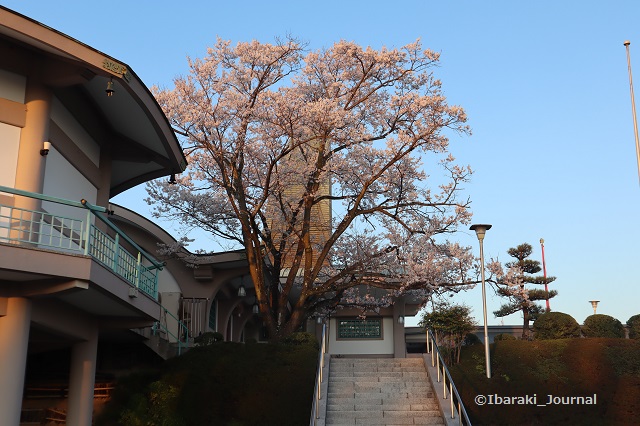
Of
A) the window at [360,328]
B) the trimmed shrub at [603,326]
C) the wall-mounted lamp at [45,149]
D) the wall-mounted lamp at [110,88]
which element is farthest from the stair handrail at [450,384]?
the wall-mounted lamp at [45,149]

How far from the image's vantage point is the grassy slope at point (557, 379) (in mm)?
18234

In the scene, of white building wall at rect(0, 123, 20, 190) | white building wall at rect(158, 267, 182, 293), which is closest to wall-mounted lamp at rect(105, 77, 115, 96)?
white building wall at rect(0, 123, 20, 190)

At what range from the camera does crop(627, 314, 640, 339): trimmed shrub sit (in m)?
22.3

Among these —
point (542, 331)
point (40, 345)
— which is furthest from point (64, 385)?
point (542, 331)

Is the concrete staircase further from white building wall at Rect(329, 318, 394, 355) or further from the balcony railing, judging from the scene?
white building wall at Rect(329, 318, 394, 355)

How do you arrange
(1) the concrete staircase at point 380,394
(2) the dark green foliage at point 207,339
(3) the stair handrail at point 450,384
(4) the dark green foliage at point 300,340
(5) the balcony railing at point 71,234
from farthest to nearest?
(2) the dark green foliage at point 207,339, (4) the dark green foliage at point 300,340, (1) the concrete staircase at point 380,394, (3) the stair handrail at point 450,384, (5) the balcony railing at point 71,234

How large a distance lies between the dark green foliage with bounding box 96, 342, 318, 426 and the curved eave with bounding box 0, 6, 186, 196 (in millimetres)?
4945

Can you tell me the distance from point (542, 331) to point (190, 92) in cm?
1291

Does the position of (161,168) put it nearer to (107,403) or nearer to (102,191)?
(102,191)

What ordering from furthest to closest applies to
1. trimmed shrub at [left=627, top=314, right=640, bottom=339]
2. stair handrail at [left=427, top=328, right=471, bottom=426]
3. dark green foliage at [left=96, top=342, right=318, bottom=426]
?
1. trimmed shrub at [left=627, top=314, right=640, bottom=339]
2. dark green foliage at [left=96, top=342, right=318, bottom=426]
3. stair handrail at [left=427, top=328, right=471, bottom=426]

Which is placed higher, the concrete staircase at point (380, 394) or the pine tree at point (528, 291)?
the pine tree at point (528, 291)

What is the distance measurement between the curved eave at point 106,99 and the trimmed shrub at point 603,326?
13.6 m

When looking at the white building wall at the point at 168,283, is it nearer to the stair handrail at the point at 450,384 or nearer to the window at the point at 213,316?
the window at the point at 213,316

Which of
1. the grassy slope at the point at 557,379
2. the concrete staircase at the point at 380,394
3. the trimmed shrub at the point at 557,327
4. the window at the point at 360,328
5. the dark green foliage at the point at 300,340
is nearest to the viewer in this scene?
the concrete staircase at the point at 380,394
